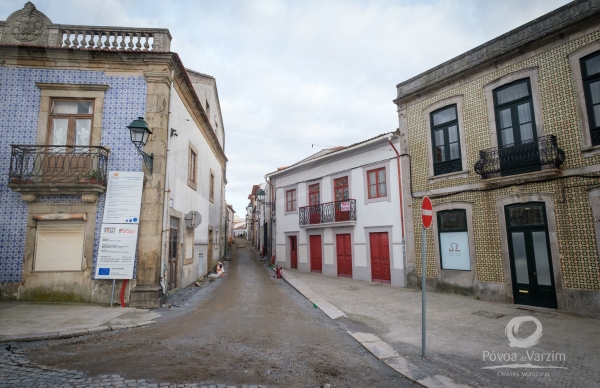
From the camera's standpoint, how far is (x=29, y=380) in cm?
359

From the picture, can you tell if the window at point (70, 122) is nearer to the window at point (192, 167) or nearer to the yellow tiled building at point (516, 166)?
the window at point (192, 167)

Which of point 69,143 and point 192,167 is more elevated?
point 192,167

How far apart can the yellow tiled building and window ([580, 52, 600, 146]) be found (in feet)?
0.08

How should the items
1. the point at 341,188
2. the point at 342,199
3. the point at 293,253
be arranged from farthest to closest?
the point at 293,253, the point at 341,188, the point at 342,199

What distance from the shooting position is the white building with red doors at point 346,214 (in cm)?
1262

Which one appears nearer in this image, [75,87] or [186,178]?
[75,87]

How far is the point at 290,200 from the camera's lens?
18609 millimetres

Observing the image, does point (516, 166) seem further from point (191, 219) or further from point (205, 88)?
point (205, 88)

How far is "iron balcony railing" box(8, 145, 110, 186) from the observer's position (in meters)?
7.66

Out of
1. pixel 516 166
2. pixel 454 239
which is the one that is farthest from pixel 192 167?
pixel 516 166

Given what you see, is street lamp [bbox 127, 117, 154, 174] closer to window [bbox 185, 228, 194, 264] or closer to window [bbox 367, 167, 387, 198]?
window [bbox 185, 228, 194, 264]

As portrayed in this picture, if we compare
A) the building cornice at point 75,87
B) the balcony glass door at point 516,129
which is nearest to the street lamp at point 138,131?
the building cornice at point 75,87

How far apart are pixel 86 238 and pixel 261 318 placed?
4677 mm

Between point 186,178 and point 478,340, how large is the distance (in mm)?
9341
